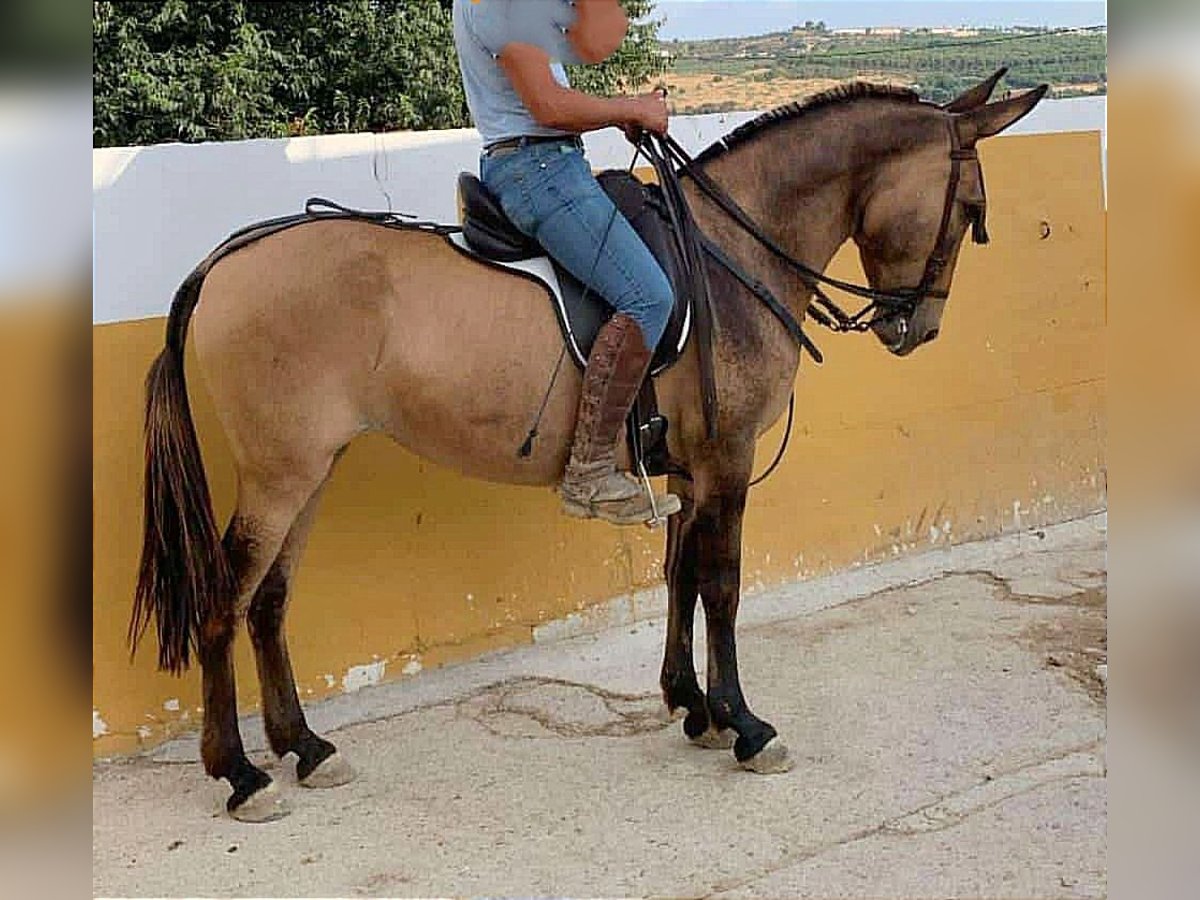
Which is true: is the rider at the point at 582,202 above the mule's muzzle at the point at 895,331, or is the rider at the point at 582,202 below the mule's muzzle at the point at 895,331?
above

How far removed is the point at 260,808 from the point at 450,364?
4.55 ft

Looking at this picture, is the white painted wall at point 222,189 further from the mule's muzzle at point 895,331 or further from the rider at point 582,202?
the mule's muzzle at point 895,331

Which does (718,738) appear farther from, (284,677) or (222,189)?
(222,189)

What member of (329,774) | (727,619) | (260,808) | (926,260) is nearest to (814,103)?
(926,260)

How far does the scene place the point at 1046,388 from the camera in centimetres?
708

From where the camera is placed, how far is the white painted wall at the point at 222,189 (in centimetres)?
450

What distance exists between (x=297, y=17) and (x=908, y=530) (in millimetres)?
11359

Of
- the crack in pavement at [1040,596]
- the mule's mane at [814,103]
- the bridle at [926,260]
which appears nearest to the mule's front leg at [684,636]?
the bridle at [926,260]

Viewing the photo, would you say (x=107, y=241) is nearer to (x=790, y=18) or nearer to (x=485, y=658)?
(x=485, y=658)

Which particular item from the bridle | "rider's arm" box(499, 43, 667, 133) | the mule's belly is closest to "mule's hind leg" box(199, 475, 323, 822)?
the mule's belly

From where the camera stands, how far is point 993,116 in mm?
4309

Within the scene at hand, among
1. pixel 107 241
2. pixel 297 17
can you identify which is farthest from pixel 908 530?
pixel 297 17

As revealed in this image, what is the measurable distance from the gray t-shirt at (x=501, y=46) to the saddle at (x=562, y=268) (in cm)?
21

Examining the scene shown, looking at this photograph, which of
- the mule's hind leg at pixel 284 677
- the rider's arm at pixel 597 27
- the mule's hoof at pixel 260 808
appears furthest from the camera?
the mule's hind leg at pixel 284 677
